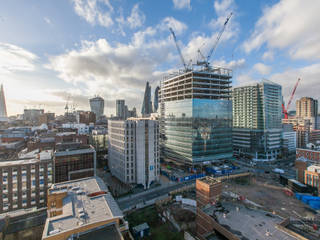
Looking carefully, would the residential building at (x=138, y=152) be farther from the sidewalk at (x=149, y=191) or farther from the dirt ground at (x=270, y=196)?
the dirt ground at (x=270, y=196)

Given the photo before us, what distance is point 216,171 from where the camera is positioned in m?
85.0

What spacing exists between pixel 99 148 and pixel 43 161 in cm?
5209

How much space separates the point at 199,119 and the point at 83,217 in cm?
7193

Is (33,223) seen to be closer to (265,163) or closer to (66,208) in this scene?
(66,208)

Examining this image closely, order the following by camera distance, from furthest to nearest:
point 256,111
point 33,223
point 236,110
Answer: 1. point 236,110
2. point 256,111
3. point 33,223

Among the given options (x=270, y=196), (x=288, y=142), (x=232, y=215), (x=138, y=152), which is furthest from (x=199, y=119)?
(x=288, y=142)

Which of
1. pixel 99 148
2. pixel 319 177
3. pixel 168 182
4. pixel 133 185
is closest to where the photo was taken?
pixel 319 177

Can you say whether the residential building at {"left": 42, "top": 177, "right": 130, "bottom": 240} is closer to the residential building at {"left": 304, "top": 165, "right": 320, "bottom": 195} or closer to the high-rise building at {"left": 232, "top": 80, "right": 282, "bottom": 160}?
the residential building at {"left": 304, "top": 165, "right": 320, "bottom": 195}

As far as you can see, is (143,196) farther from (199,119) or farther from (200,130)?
(199,119)

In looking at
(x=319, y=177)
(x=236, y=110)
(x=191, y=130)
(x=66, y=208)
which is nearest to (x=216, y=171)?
(x=191, y=130)

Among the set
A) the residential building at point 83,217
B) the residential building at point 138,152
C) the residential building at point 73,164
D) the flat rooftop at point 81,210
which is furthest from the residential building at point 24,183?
the residential building at point 138,152

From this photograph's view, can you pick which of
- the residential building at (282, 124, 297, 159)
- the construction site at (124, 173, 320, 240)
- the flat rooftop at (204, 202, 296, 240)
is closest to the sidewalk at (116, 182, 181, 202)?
the construction site at (124, 173, 320, 240)

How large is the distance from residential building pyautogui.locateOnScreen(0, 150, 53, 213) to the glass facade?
2446 inches

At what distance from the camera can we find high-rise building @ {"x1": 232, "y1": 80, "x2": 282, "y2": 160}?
111 meters
